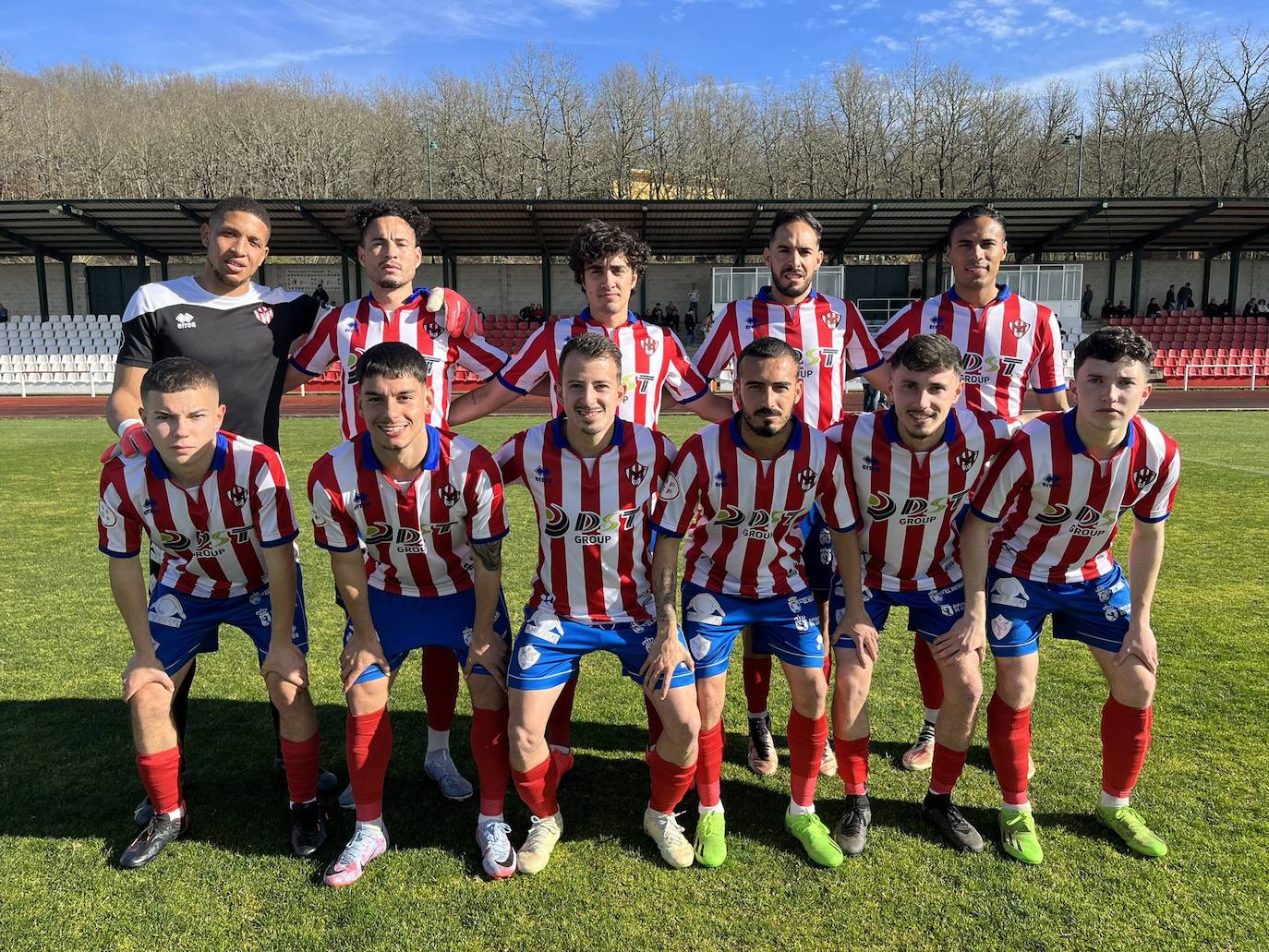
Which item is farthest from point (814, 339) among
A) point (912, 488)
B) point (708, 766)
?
point (708, 766)

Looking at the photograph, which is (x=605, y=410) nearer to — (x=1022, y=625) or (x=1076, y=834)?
(x=1022, y=625)

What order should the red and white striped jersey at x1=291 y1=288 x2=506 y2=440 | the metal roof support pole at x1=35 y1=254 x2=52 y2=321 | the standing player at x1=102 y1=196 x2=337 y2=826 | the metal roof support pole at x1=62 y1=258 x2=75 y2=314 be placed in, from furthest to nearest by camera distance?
the metal roof support pole at x1=62 y1=258 x2=75 y2=314
the metal roof support pole at x1=35 y1=254 x2=52 y2=321
the red and white striped jersey at x1=291 y1=288 x2=506 y2=440
the standing player at x1=102 y1=196 x2=337 y2=826

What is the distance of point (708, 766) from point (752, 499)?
995 millimetres

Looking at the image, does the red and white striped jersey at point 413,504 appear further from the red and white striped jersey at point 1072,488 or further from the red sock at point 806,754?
the red and white striped jersey at point 1072,488

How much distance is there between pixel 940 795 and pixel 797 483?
129 cm

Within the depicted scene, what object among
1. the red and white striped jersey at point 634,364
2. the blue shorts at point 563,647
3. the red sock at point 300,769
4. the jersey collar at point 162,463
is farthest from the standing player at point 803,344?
the jersey collar at point 162,463

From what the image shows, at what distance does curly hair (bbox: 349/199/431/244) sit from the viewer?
3.44 meters

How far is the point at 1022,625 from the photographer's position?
3.00m

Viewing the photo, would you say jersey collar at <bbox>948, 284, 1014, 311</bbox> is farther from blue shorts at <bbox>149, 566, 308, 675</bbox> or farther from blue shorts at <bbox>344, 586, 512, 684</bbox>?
blue shorts at <bbox>149, 566, 308, 675</bbox>

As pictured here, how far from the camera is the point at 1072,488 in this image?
295cm

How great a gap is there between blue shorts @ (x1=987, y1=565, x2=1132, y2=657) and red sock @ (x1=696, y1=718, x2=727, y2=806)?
1094 mm

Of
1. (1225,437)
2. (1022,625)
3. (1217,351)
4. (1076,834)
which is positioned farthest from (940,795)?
(1217,351)

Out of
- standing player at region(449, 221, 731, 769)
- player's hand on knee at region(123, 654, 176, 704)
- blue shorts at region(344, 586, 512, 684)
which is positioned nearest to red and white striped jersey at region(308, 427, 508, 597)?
blue shorts at region(344, 586, 512, 684)

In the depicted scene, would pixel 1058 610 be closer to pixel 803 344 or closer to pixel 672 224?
pixel 803 344
